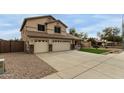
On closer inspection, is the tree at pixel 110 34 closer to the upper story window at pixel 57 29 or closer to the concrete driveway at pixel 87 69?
the upper story window at pixel 57 29

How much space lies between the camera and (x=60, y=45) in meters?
18.4

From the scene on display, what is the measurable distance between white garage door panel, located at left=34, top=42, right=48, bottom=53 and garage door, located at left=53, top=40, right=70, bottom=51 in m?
1.48

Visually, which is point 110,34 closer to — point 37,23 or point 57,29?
point 57,29

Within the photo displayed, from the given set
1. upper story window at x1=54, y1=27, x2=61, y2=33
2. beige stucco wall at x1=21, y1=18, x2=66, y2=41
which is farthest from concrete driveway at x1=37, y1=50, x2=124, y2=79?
upper story window at x1=54, y1=27, x2=61, y2=33

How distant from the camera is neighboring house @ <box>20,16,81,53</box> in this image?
49.9 ft

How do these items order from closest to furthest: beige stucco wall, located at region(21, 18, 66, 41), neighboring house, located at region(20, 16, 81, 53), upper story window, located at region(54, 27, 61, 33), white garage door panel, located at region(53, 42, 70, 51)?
neighboring house, located at region(20, 16, 81, 53) → beige stucco wall, located at region(21, 18, 66, 41) → white garage door panel, located at region(53, 42, 70, 51) → upper story window, located at region(54, 27, 61, 33)

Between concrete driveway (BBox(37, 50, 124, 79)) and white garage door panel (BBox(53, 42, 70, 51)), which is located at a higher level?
white garage door panel (BBox(53, 42, 70, 51))

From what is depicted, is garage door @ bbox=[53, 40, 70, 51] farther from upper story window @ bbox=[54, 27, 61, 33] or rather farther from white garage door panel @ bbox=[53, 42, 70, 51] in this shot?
upper story window @ bbox=[54, 27, 61, 33]

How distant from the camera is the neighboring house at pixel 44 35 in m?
15.2

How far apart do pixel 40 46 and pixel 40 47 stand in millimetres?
122
